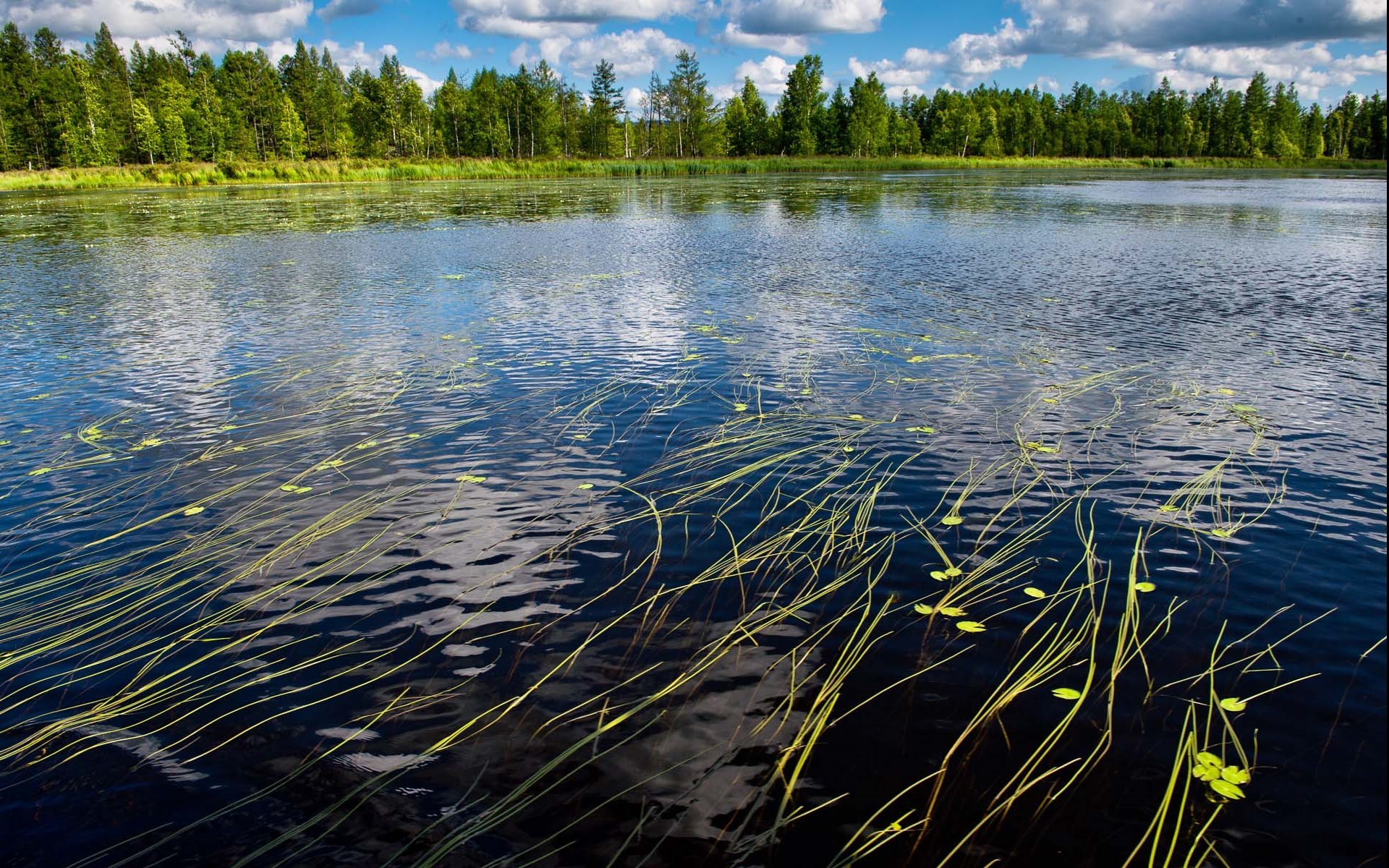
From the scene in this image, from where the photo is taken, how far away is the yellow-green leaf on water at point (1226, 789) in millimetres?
4363

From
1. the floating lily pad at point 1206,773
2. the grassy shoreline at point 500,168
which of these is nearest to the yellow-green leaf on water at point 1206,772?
the floating lily pad at point 1206,773

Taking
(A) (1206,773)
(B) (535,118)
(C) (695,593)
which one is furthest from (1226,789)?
(B) (535,118)

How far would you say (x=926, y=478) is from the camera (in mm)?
8805

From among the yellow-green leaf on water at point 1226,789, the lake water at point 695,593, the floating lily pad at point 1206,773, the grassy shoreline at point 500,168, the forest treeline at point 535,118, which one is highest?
the forest treeline at point 535,118

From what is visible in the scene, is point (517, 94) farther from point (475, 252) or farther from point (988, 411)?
point (988, 411)

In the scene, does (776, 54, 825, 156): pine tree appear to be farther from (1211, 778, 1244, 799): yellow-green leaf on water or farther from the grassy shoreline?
(1211, 778, 1244, 799): yellow-green leaf on water

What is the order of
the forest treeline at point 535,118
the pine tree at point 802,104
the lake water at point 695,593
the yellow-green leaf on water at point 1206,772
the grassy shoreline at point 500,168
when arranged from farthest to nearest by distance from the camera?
the pine tree at point 802,104, the forest treeline at point 535,118, the grassy shoreline at point 500,168, the yellow-green leaf on water at point 1206,772, the lake water at point 695,593

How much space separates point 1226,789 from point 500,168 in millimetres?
99696

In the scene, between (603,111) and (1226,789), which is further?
(603,111)

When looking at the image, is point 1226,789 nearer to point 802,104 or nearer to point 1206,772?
point 1206,772

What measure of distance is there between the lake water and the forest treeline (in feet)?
356

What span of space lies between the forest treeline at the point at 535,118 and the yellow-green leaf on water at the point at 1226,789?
118m

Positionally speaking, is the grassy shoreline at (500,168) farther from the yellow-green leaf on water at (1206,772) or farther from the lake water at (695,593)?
the yellow-green leaf on water at (1206,772)

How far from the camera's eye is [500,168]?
93812mm
